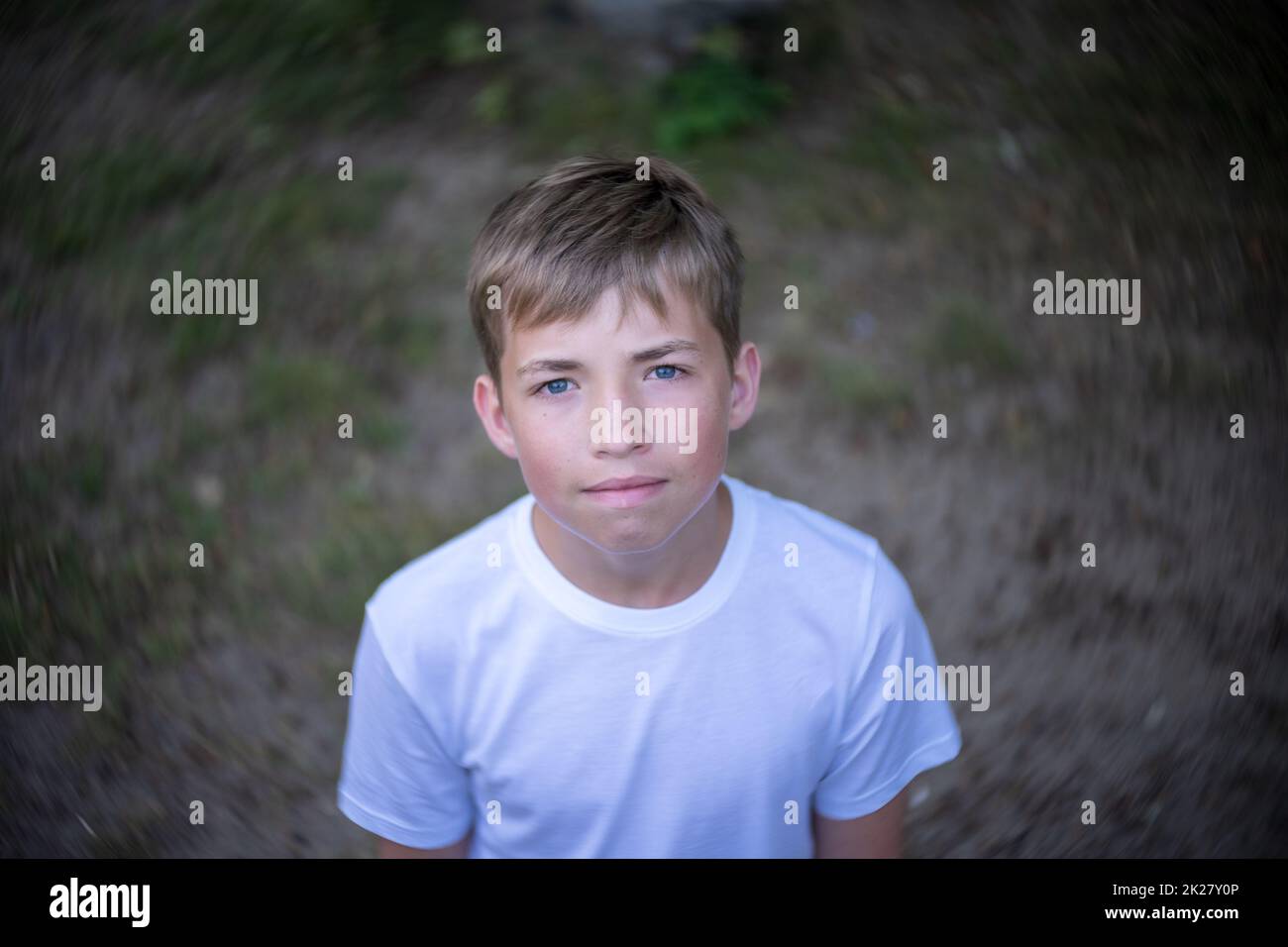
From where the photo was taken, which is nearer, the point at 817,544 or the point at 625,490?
the point at 625,490

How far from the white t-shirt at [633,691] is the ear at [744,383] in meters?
0.19

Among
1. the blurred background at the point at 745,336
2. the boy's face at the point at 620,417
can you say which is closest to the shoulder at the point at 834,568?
the boy's face at the point at 620,417

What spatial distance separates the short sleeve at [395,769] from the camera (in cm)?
188

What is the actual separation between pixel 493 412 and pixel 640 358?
39 cm

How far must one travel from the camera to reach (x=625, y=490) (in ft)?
5.59

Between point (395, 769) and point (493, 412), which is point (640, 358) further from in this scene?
point (395, 769)

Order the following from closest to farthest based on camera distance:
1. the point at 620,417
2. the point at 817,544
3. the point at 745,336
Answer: the point at 620,417, the point at 817,544, the point at 745,336

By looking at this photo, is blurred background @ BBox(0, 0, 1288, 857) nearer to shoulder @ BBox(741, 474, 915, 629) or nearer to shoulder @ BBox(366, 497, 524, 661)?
shoulder @ BBox(741, 474, 915, 629)

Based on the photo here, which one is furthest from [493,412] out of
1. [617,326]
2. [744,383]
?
[744,383]

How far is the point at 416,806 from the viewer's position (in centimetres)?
196

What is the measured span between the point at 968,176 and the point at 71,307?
3471mm

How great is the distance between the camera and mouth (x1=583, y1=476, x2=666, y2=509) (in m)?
1.69

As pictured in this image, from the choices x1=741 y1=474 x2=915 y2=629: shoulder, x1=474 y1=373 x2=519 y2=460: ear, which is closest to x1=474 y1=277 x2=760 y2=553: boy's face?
x1=474 y1=373 x2=519 y2=460: ear
